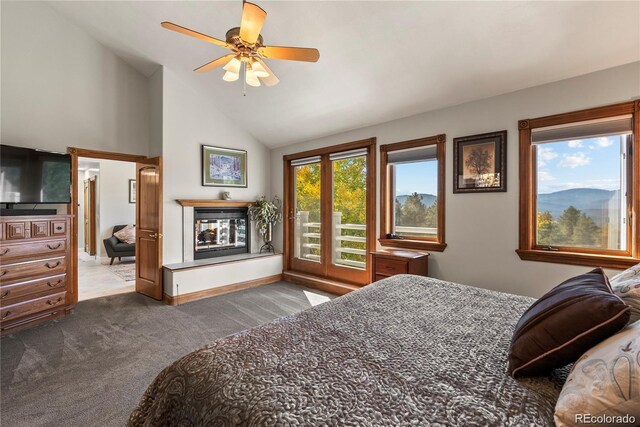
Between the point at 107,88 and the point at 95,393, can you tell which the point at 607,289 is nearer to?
the point at 95,393

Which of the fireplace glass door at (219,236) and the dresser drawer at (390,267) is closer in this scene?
the dresser drawer at (390,267)

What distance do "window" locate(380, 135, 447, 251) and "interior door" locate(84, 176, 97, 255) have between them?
23.3 ft

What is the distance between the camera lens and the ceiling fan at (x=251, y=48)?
2.05 metres

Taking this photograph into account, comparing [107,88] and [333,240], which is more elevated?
[107,88]

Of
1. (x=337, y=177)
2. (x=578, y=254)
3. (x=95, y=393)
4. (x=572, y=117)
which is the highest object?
(x=572, y=117)

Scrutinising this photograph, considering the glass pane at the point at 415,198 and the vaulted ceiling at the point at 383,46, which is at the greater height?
the vaulted ceiling at the point at 383,46

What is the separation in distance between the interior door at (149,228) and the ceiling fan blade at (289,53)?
8.68 feet

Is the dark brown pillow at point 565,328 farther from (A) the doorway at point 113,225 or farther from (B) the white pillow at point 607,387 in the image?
(A) the doorway at point 113,225

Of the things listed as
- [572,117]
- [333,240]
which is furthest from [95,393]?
[572,117]

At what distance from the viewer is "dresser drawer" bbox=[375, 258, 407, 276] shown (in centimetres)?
341

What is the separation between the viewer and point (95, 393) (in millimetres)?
2072

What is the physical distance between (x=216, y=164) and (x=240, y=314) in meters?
2.54
